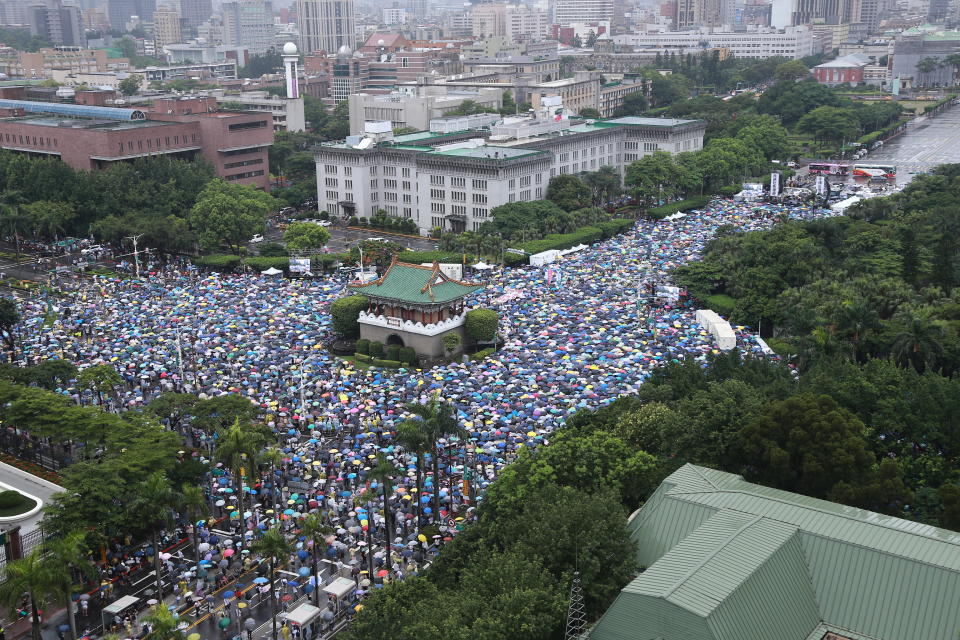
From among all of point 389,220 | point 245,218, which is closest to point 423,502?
point 245,218

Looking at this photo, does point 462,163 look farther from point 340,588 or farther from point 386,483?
point 340,588

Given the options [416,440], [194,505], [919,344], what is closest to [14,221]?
[194,505]

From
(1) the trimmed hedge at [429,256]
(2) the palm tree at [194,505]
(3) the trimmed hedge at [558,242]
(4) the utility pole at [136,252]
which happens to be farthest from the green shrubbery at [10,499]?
(3) the trimmed hedge at [558,242]

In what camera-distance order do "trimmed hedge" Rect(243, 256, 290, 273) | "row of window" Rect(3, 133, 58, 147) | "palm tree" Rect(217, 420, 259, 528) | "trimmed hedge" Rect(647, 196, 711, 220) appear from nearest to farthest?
1. "palm tree" Rect(217, 420, 259, 528)
2. "trimmed hedge" Rect(243, 256, 290, 273)
3. "trimmed hedge" Rect(647, 196, 711, 220)
4. "row of window" Rect(3, 133, 58, 147)

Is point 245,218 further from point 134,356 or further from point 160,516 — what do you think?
point 160,516

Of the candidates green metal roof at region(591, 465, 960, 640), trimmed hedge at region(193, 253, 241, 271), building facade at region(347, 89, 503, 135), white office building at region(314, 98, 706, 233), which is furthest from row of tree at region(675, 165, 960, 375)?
building facade at region(347, 89, 503, 135)

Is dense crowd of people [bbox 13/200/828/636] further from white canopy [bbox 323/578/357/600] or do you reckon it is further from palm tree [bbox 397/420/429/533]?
white canopy [bbox 323/578/357/600]
